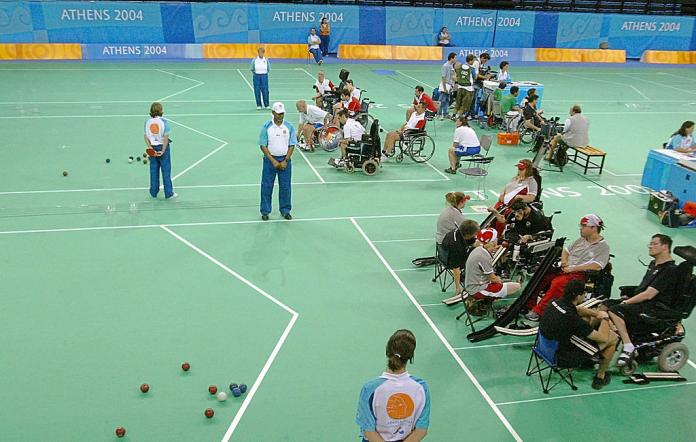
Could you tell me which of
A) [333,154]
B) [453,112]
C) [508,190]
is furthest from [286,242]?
[453,112]

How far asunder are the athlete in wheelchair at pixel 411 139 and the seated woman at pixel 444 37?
18.2 m

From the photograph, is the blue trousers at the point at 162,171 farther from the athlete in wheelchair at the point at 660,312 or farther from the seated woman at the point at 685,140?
the seated woman at the point at 685,140

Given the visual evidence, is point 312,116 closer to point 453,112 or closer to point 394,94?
point 453,112

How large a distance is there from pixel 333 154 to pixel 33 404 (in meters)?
10.4

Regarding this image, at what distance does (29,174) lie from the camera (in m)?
13.7

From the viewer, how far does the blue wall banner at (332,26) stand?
92.5 feet

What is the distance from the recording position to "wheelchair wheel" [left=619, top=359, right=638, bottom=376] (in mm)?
7484

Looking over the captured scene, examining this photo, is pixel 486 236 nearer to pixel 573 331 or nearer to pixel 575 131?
pixel 573 331

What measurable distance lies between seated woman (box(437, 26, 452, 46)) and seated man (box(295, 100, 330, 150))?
18.2 metres

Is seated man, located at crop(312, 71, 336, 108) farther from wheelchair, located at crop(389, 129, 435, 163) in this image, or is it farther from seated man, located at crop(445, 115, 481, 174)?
seated man, located at crop(445, 115, 481, 174)

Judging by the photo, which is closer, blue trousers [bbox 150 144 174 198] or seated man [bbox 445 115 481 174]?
blue trousers [bbox 150 144 174 198]

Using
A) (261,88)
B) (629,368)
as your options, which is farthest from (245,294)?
(261,88)

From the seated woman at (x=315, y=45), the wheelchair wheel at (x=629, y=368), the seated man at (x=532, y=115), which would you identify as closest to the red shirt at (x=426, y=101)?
the seated man at (x=532, y=115)

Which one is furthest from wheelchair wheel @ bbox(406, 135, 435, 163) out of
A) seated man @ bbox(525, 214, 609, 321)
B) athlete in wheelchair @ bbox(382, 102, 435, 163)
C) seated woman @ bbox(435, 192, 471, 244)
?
seated man @ bbox(525, 214, 609, 321)
